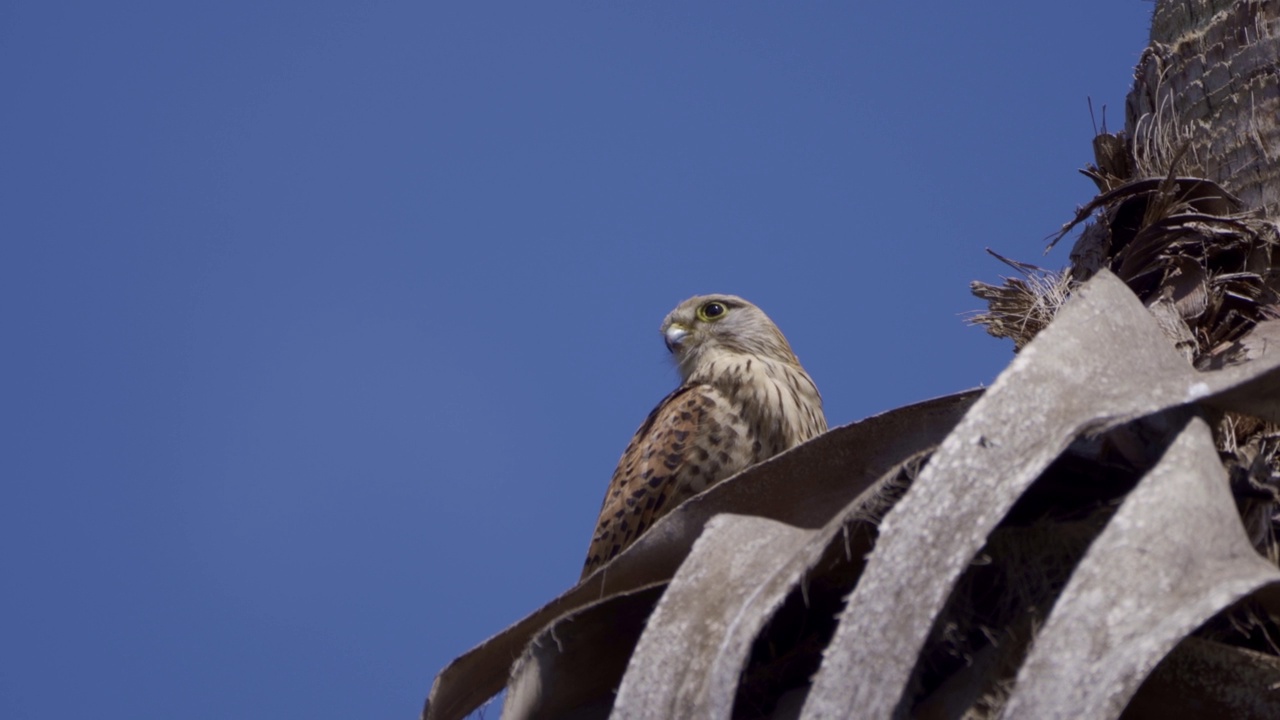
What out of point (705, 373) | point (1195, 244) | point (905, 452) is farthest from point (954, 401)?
point (705, 373)

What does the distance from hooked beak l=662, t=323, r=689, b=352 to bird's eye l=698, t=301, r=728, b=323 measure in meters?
0.12

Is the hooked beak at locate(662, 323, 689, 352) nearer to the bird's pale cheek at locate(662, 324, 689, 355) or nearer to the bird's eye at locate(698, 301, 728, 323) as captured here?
the bird's pale cheek at locate(662, 324, 689, 355)

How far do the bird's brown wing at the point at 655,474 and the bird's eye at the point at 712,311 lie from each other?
1484 mm

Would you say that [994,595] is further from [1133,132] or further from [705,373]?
[705,373]

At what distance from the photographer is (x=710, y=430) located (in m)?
5.61

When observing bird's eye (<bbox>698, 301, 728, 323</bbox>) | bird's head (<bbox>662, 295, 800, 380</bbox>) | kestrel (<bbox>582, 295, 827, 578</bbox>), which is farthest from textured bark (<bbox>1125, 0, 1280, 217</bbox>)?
bird's eye (<bbox>698, 301, 728, 323</bbox>)

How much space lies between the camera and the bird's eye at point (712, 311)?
7301mm

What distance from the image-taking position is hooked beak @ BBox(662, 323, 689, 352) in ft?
23.9

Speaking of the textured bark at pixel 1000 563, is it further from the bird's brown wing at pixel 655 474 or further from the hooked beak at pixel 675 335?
the hooked beak at pixel 675 335

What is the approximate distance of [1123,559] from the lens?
1.99 meters

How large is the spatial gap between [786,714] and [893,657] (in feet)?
2.45

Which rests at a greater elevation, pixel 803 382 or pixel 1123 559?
pixel 803 382

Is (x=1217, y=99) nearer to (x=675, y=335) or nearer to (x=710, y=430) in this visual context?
(x=710, y=430)

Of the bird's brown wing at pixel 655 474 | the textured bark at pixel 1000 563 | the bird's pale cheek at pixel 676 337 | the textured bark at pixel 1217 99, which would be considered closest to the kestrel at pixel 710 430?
the bird's brown wing at pixel 655 474
